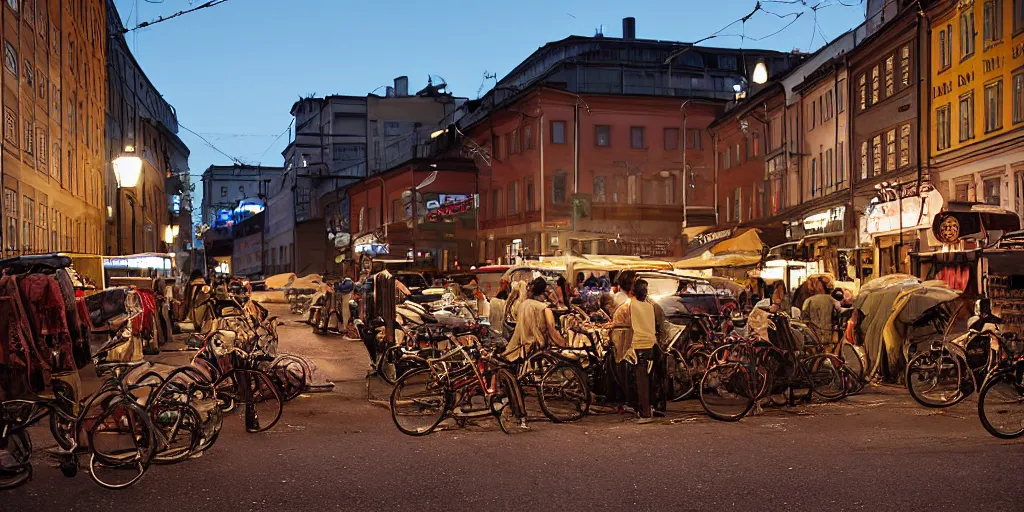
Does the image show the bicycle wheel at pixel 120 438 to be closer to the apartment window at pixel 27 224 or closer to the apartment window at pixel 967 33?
the apartment window at pixel 27 224

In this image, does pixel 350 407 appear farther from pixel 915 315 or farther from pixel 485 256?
pixel 485 256

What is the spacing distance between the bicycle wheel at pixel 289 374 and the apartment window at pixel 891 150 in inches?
914

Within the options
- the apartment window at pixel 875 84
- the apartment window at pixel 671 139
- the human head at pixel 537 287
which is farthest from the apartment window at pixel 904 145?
the apartment window at pixel 671 139

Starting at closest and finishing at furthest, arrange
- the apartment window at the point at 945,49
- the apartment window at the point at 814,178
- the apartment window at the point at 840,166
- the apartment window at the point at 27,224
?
the apartment window at the point at 27,224
the apartment window at the point at 945,49
the apartment window at the point at 840,166
the apartment window at the point at 814,178

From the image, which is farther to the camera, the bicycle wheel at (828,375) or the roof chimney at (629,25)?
the roof chimney at (629,25)

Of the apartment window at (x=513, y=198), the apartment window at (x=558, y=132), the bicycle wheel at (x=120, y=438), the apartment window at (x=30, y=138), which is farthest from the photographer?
the apartment window at (x=513, y=198)

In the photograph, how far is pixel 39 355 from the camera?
399 inches

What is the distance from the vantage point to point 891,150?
3219cm

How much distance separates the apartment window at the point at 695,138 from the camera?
55750 millimetres

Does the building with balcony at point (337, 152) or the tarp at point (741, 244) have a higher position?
the building with balcony at point (337, 152)

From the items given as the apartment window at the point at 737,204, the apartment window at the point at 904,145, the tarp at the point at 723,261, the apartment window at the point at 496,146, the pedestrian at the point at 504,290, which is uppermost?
the apartment window at the point at 496,146

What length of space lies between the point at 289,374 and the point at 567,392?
13.7ft

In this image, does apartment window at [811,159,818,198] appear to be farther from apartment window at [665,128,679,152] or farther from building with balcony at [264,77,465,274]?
building with balcony at [264,77,465,274]

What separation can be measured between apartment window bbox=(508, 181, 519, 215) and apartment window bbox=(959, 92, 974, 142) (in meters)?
29.7
